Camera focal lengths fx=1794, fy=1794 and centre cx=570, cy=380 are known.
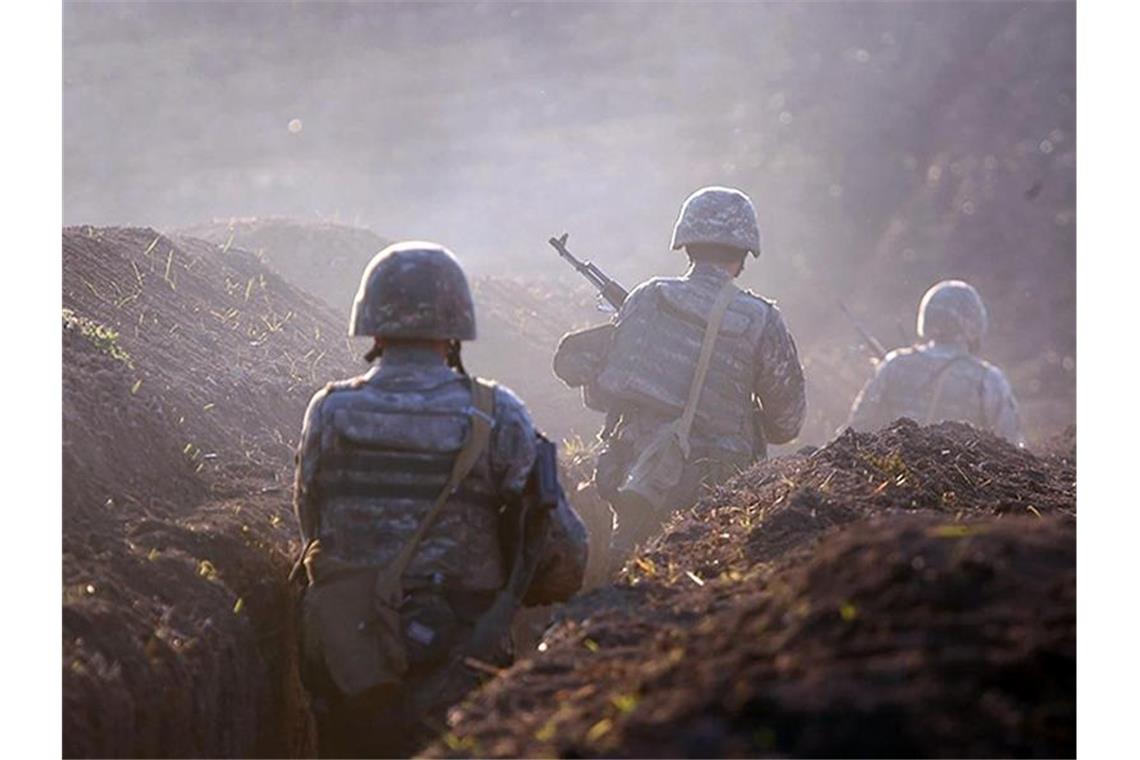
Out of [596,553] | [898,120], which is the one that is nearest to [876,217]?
[898,120]

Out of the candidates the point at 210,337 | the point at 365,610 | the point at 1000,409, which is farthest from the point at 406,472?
the point at 1000,409

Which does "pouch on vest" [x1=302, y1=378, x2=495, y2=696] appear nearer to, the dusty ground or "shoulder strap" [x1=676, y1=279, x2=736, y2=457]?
the dusty ground

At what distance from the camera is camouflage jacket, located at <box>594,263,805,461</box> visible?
35.9ft

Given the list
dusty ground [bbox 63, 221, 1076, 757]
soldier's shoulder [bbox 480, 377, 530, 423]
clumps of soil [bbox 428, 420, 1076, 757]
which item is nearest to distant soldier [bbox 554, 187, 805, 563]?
dusty ground [bbox 63, 221, 1076, 757]

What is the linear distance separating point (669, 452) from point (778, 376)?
87 centimetres

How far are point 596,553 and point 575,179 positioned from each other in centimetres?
2615

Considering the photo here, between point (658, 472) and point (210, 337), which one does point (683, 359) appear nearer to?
point (658, 472)

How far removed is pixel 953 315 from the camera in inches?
669

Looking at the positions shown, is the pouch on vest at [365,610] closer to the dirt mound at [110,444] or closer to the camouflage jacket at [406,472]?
the camouflage jacket at [406,472]

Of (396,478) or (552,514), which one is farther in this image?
(552,514)

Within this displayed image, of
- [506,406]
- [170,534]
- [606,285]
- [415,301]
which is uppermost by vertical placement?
[606,285]

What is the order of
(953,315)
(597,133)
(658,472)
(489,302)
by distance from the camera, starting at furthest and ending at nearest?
(597,133), (489,302), (953,315), (658,472)

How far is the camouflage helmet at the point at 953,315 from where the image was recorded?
17.0 metres

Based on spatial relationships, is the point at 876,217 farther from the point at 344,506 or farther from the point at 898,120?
the point at 344,506
